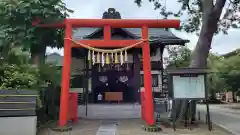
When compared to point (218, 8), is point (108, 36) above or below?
below

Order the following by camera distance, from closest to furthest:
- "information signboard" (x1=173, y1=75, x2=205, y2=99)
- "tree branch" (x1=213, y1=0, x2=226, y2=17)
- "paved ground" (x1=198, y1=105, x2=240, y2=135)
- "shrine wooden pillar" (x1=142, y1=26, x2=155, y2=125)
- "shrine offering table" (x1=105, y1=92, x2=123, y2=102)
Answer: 1. "shrine wooden pillar" (x1=142, y1=26, x2=155, y2=125)
2. "information signboard" (x1=173, y1=75, x2=205, y2=99)
3. "paved ground" (x1=198, y1=105, x2=240, y2=135)
4. "tree branch" (x1=213, y1=0, x2=226, y2=17)
5. "shrine offering table" (x1=105, y1=92, x2=123, y2=102)

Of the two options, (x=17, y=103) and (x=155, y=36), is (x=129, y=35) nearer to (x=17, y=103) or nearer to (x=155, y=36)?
(x=155, y=36)

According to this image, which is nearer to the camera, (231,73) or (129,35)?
(129,35)

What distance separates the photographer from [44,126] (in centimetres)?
1248

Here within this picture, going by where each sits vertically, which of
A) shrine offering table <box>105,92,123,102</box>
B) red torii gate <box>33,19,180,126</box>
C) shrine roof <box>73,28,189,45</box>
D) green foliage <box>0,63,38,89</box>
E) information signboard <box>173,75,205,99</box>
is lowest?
shrine offering table <box>105,92,123,102</box>

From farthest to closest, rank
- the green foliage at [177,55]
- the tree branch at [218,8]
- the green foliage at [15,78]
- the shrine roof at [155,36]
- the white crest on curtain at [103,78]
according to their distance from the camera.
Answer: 1. the green foliage at [177,55]
2. the white crest on curtain at [103,78]
3. the shrine roof at [155,36]
4. the tree branch at [218,8]
5. the green foliage at [15,78]

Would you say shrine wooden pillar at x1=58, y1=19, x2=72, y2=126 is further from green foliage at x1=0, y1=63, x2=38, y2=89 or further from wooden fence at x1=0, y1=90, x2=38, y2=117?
→ wooden fence at x1=0, y1=90, x2=38, y2=117

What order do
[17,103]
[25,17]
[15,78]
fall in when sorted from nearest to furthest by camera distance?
[17,103], [15,78], [25,17]

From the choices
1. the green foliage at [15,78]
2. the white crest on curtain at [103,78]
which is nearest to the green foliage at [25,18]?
the green foliage at [15,78]

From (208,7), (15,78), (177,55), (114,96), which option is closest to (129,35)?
(114,96)

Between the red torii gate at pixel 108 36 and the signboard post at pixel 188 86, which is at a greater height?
the red torii gate at pixel 108 36

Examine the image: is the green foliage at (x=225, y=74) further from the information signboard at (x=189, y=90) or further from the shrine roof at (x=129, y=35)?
the information signboard at (x=189, y=90)

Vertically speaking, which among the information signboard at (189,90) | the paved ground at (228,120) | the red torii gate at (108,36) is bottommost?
the paved ground at (228,120)

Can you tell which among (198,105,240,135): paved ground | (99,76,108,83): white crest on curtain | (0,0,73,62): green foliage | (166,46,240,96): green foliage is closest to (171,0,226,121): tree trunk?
(198,105,240,135): paved ground
